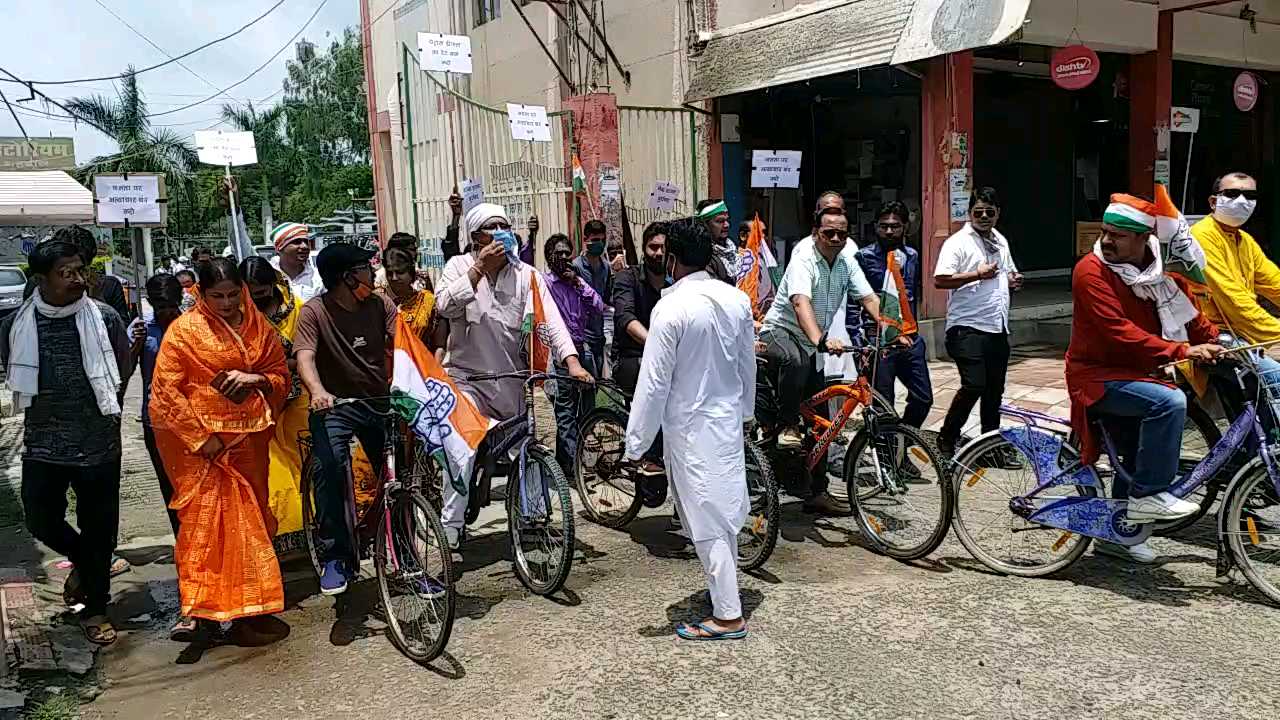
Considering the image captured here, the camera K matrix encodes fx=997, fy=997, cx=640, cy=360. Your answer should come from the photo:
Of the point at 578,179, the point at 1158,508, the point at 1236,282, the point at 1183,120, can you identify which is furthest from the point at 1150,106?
the point at 1158,508

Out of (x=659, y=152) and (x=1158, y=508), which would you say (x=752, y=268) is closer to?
(x=1158, y=508)

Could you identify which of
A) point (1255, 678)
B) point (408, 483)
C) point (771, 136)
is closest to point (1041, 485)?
point (1255, 678)

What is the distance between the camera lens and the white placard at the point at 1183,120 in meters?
12.1

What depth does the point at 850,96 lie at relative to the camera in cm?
1354

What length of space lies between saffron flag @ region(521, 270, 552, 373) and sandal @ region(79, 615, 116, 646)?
92.3 inches

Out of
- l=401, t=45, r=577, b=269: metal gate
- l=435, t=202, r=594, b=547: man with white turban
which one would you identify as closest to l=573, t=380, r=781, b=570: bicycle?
l=435, t=202, r=594, b=547: man with white turban

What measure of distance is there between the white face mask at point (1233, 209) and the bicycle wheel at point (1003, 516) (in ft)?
6.02

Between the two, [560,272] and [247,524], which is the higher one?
[560,272]

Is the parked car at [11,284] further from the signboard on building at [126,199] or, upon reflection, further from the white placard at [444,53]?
the white placard at [444,53]

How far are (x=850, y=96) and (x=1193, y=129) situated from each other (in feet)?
13.7

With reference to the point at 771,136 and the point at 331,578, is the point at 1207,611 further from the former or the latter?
the point at 771,136

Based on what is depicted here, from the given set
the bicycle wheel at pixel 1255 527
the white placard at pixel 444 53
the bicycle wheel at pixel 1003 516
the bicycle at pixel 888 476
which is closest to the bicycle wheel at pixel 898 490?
the bicycle at pixel 888 476

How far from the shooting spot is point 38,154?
27.1 metres

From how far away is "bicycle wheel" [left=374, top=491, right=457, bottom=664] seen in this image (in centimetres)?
414
